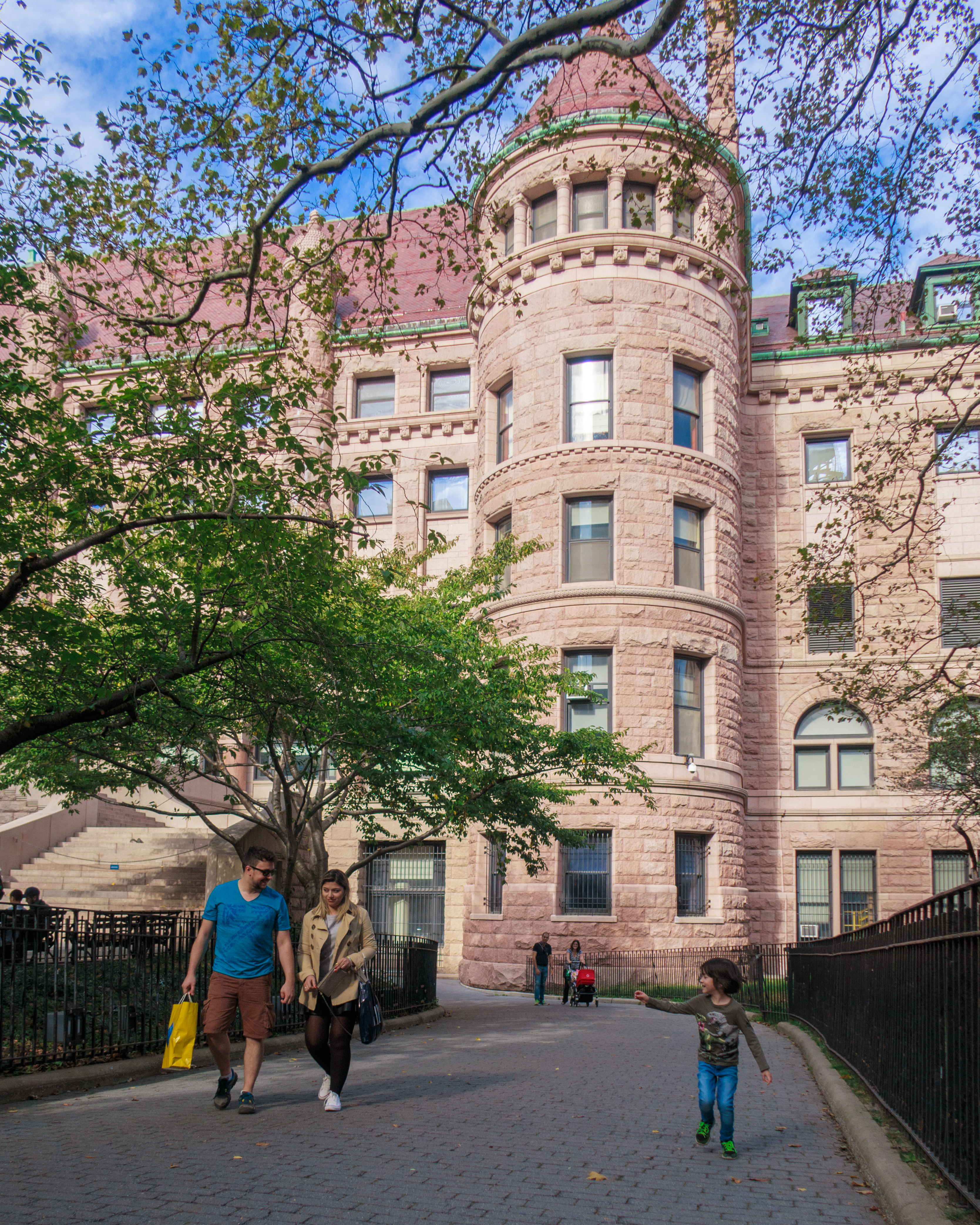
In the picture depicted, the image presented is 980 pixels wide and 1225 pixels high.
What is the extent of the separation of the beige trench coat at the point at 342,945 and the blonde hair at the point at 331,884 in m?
0.03

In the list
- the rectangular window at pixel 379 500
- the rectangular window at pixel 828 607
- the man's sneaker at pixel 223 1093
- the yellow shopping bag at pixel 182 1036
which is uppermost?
the rectangular window at pixel 379 500

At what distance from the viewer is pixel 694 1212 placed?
5551 millimetres

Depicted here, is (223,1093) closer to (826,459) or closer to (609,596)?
(609,596)

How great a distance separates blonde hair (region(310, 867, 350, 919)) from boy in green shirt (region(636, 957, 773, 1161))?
2.30 meters

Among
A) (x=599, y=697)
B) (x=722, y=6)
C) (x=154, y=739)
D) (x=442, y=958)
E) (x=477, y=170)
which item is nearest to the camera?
(x=722, y=6)

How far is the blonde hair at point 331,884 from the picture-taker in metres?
8.17

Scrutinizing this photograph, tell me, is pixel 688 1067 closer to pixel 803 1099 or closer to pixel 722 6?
pixel 803 1099

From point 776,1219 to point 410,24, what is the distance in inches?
379

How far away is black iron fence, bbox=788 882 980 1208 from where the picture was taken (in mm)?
5176

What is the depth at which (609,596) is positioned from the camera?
84.8 feet

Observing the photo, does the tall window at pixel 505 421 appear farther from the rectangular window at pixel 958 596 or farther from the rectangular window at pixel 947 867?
the rectangular window at pixel 947 867

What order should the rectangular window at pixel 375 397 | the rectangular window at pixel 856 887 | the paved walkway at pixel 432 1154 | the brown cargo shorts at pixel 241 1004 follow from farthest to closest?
the rectangular window at pixel 375 397 < the rectangular window at pixel 856 887 < the brown cargo shorts at pixel 241 1004 < the paved walkway at pixel 432 1154

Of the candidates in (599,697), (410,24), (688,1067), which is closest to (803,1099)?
(688,1067)

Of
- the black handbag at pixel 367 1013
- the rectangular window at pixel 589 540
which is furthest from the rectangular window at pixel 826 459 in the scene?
the black handbag at pixel 367 1013
